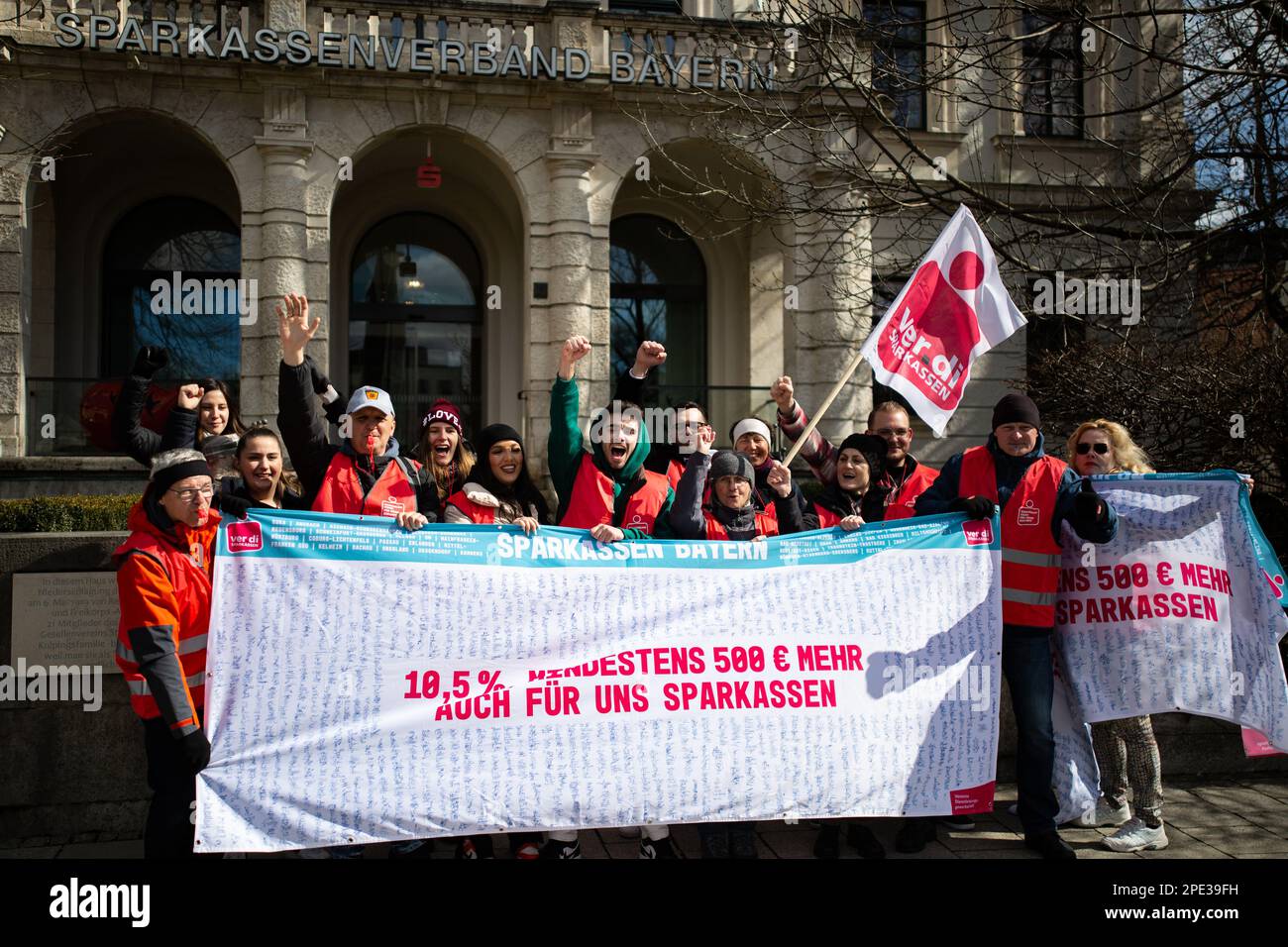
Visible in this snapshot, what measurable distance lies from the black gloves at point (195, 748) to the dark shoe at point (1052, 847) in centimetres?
371

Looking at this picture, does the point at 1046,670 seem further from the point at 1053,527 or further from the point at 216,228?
the point at 216,228

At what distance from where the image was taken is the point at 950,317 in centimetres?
564

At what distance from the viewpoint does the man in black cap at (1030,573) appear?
15.7 feet

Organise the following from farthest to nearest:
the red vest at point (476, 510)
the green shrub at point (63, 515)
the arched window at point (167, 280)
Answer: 1. the arched window at point (167, 280)
2. the green shrub at point (63, 515)
3. the red vest at point (476, 510)

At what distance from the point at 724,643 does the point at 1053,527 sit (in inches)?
67.1

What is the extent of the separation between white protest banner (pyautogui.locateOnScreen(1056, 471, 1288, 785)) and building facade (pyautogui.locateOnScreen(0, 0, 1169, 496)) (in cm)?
661

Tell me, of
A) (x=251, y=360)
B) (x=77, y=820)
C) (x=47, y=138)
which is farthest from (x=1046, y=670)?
(x=47, y=138)

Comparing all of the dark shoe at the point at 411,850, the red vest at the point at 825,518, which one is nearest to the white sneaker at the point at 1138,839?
the red vest at the point at 825,518

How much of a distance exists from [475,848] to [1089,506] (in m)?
3.23

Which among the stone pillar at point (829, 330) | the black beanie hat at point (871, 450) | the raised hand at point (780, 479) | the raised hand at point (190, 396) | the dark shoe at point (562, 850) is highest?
the stone pillar at point (829, 330)

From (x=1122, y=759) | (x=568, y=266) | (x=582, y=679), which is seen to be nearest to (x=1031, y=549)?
(x=1122, y=759)

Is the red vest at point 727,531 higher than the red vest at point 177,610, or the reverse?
the red vest at point 727,531

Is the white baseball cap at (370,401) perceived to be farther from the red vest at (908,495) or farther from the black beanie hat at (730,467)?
the red vest at (908,495)

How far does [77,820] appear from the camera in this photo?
5.23m
